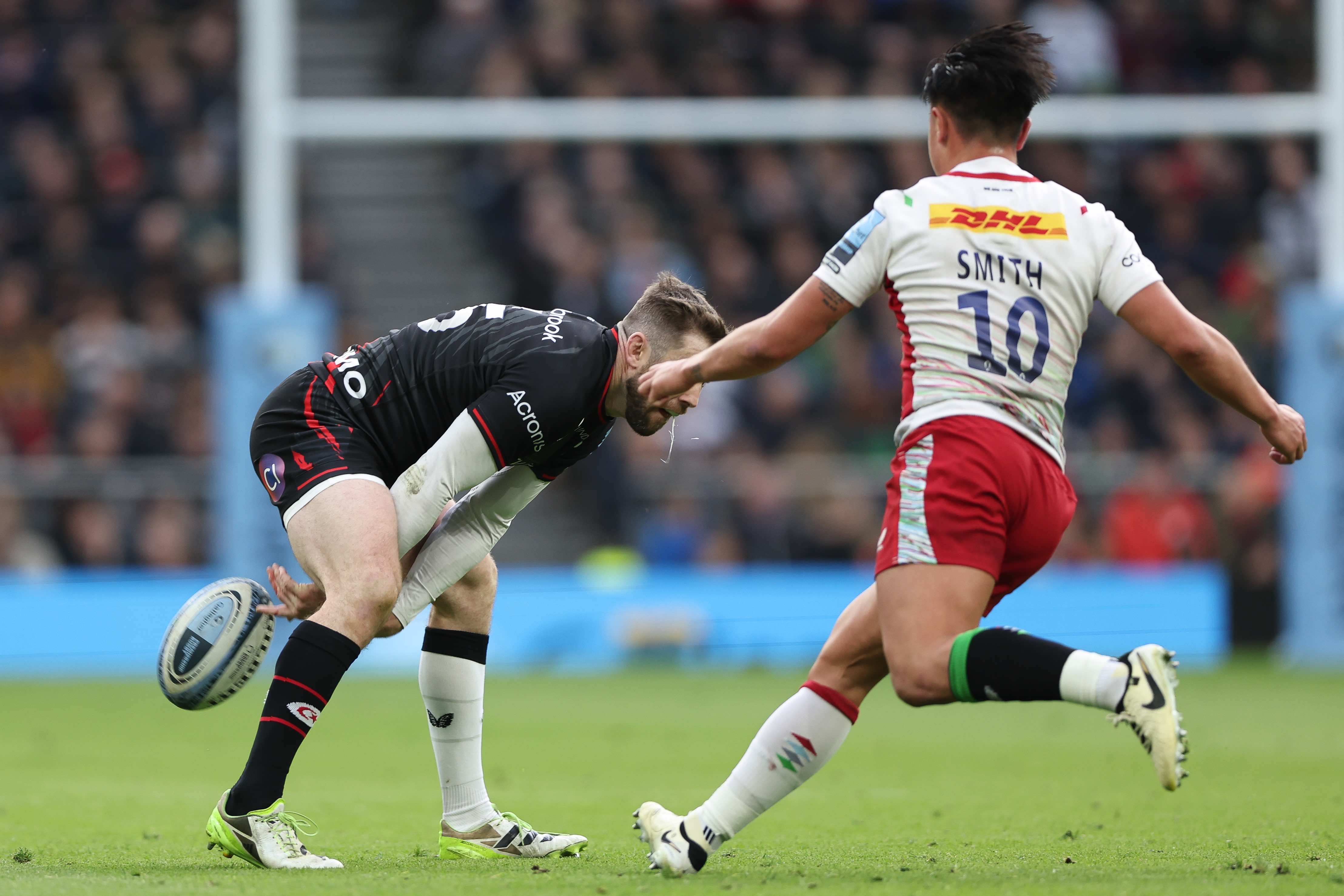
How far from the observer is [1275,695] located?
38.8ft

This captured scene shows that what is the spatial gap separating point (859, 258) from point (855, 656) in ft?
3.59

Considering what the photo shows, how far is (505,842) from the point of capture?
5461 mm

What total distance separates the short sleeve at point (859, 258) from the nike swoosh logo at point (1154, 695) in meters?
1.20

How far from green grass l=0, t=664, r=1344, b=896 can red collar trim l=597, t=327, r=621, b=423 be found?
138 centimetres

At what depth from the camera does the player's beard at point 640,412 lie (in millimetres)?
5117

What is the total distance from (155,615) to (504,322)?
9.99 m

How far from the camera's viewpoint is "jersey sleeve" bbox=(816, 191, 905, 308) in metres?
4.46

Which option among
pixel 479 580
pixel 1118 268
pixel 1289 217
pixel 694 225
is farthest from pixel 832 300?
pixel 1289 217

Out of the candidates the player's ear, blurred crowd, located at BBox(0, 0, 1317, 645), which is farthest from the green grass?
blurred crowd, located at BBox(0, 0, 1317, 645)

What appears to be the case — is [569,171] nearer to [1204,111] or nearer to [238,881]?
[1204,111]

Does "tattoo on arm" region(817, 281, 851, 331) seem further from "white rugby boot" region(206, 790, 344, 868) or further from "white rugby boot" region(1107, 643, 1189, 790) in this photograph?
"white rugby boot" region(206, 790, 344, 868)

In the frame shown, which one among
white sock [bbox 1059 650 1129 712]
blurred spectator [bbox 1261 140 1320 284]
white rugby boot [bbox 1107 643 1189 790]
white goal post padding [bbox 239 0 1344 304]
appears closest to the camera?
white rugby boot [bbox 1107 643 1189 790]

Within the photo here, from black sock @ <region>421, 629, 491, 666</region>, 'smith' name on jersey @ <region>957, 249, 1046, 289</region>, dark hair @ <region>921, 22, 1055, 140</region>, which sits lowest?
black sock @ <region>421, 629, 491, 666</region>

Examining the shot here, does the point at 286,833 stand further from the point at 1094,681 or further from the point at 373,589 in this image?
the point at 1094,681
